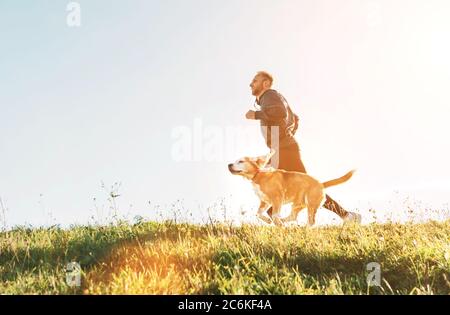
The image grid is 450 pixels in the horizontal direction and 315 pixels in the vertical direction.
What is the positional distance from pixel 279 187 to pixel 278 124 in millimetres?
1318

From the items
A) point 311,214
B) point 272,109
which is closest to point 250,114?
point 272,109

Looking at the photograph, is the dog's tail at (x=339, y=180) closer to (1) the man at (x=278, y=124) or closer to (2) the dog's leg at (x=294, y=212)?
(1) the man at (x=278, y=124)

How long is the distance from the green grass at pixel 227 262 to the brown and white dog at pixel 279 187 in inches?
55.8

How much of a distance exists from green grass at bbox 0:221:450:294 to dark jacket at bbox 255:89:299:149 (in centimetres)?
244

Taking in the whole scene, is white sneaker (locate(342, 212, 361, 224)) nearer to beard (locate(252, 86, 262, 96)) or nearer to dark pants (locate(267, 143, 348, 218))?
dark pants (locate(267, 143, 348, 218))

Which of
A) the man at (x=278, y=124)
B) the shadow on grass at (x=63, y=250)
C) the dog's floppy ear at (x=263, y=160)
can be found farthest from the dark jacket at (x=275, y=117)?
the shadow on grass at (x=63, y=250)

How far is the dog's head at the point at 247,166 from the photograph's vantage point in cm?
988

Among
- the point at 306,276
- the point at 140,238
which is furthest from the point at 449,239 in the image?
the point at 140,238

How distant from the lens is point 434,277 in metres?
5.77

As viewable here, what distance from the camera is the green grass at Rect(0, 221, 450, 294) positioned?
5.16 m

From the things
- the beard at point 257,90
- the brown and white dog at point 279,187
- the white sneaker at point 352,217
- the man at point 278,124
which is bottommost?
the white sneaker at point 352,217

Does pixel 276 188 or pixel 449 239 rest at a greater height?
pixel 276 188
